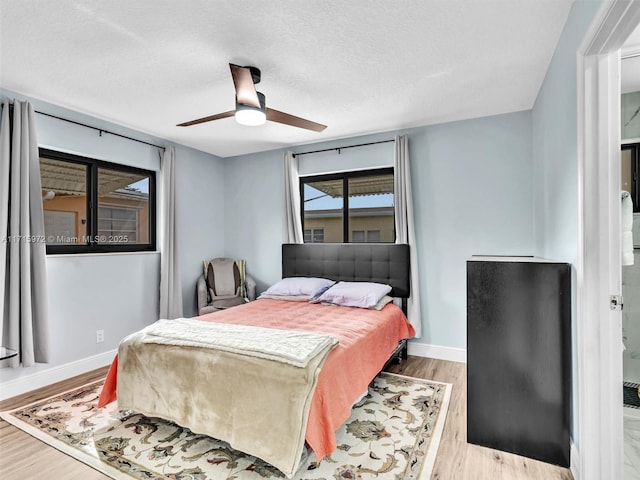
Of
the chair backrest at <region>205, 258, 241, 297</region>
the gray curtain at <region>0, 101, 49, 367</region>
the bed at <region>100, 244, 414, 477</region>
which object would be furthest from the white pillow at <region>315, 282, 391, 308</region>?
the gray curtain at <region>0, 101, 49, 367</region>

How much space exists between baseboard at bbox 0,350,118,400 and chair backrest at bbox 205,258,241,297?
131 cm

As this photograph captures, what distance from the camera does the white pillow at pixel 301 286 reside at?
3866 millimetres

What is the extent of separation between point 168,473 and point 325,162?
352 centimetres

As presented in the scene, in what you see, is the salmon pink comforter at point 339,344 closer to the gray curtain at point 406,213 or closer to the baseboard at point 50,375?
the gray curtain at point 406,213

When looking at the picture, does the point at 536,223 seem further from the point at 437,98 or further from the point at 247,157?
the point at 247,157

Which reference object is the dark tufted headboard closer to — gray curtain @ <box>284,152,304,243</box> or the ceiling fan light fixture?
gray curtain @ <box>284,152,304,243</box>

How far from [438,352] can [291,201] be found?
2494 mm

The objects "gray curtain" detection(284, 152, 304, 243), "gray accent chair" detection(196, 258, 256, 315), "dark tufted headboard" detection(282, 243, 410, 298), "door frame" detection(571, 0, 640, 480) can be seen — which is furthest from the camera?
"gray curtain" detection(284, 152, 304, 243)

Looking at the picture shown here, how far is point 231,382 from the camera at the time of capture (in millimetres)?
2002

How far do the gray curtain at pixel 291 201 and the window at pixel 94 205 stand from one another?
5.34 ft

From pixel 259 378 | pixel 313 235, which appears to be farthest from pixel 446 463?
pixel 313 235

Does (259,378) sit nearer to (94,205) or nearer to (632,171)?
(94,205)

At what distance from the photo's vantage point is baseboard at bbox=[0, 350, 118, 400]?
9.43 feet

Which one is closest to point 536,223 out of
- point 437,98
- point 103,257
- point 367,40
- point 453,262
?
point 453,262
